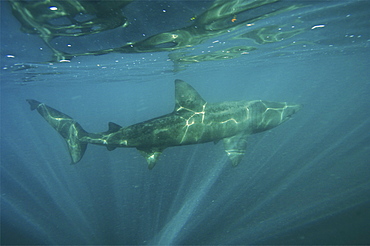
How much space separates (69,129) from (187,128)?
6.00m

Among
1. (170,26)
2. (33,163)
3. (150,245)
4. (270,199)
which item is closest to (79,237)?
(150,245)

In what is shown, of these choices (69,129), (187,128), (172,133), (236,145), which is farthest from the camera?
(69,129)

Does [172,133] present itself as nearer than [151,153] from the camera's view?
Yes

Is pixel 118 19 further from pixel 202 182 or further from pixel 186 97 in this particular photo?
pixel 202 182

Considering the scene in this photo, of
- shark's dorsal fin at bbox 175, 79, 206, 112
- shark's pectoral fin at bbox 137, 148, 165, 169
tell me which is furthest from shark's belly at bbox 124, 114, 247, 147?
shark's dorsal fin at bbox 175, 79, 206, 112

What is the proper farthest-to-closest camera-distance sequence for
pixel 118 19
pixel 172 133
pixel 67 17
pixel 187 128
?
pixel 118 19 < pixel 67 17 < pixel 187 128 < pixel 172 133

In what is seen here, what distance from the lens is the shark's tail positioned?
9.53 meters

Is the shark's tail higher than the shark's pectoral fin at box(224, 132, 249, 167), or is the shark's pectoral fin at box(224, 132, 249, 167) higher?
the shark's tail

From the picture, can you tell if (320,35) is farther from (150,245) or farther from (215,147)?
(150,245)

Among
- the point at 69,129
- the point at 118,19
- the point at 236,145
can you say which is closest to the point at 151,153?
the point at 236,145

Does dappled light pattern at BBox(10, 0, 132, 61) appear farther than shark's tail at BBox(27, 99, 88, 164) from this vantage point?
No

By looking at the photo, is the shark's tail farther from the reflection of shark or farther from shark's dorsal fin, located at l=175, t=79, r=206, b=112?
shark's dorsal fin, located at l=175, t=79, r=206, b=112

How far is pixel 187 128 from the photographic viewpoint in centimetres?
761

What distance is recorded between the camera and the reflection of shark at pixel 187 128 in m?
7.55
